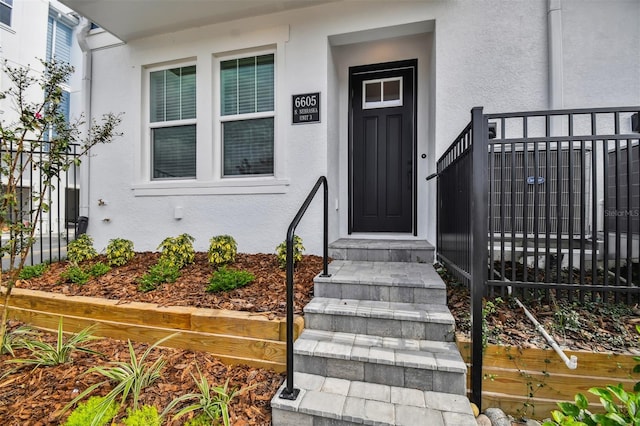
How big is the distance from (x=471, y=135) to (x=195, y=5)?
138 inches

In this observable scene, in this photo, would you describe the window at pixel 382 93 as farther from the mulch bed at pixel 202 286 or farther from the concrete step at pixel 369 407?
the concrete step at pixel 369 407

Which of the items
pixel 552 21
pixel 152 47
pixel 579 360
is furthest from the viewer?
pixel 152 47

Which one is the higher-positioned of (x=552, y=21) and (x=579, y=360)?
(x=552, y=21)

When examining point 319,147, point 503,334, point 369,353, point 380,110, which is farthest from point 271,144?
point 503,334

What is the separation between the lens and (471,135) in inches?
75.4

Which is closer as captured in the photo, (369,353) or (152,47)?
(369,353)

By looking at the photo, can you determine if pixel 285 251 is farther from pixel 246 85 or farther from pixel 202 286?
pixel 246 85

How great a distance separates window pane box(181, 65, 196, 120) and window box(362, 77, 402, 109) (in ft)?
7.72

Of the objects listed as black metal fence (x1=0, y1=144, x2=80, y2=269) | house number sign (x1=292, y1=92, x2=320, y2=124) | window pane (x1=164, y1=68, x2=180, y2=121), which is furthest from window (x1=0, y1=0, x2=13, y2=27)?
house number sign (x1=292, y1=92, x2=320, y2=124)

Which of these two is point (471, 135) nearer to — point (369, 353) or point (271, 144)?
point (369, 353)

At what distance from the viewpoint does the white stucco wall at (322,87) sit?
3.01 m

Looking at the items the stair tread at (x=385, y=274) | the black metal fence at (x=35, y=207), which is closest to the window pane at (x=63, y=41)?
the black metal fence at (x=35, y=207)

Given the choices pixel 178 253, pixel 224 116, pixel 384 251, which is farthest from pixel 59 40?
pixel 384 251

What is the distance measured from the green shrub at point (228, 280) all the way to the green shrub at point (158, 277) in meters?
0.54
